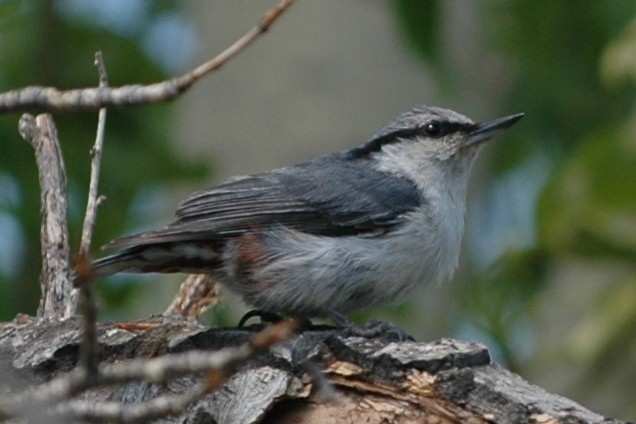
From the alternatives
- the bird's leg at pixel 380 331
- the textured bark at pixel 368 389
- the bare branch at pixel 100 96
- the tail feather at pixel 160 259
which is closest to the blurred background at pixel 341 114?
the tail feather at pixel 160 259

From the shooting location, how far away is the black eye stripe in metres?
5.09

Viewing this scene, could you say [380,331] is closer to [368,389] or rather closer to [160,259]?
[368,389]

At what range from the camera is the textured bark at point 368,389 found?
3.30 metres

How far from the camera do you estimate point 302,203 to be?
4.66 metres

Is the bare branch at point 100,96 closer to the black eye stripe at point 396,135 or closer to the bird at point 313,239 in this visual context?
the bird at point 313,239

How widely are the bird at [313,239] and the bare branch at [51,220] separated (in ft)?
0.87

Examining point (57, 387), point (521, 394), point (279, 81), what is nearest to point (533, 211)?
point (279, 81)

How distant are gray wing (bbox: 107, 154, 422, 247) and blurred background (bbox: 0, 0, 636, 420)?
3.91 feet

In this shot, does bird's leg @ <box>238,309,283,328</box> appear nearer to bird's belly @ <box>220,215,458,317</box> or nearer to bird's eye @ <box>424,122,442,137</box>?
bird's belly @ <box>220,215,458,317</box>

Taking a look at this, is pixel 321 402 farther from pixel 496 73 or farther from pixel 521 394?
pixel 496 73

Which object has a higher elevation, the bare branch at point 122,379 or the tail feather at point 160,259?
the tail feather at point 160,259

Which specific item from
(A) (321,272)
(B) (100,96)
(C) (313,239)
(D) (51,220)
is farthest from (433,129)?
(B) (100,96)

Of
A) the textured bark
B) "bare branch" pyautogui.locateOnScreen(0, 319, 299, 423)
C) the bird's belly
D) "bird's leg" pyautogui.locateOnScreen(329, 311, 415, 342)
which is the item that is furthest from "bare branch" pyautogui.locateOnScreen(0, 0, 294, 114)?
the bird's belly

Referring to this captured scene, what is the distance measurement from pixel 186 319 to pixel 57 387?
7.85 ft
